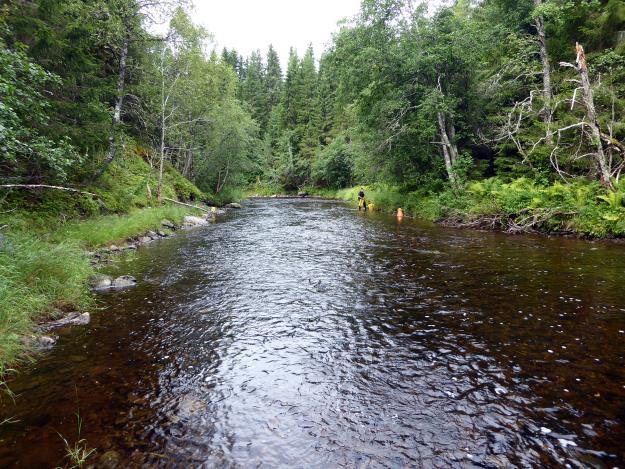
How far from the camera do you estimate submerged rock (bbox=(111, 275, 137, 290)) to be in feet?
30.5

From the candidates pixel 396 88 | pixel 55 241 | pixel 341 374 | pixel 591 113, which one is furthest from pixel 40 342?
pixel 396 88

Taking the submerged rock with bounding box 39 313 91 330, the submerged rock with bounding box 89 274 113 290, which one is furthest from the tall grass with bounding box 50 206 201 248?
the submerged rock with bounding box 39 313 91 330

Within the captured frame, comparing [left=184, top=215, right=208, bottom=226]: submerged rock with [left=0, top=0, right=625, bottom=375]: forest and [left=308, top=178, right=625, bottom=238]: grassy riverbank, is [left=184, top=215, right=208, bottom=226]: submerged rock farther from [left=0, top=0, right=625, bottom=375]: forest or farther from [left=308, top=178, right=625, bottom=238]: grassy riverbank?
[left=308, top=178, right=625, bottom=238]: grassy riverbank

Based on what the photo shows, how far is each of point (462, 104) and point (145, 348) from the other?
2515cm

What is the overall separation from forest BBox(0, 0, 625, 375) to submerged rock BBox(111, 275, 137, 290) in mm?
872

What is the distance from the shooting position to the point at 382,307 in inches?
305

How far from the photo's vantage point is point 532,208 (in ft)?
53.3

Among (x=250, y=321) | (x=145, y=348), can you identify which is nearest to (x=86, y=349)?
(x=145, y=348)

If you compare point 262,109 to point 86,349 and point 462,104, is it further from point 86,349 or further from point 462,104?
point 86,349

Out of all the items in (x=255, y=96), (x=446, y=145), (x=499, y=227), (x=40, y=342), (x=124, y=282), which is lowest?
(x=40, y=342)

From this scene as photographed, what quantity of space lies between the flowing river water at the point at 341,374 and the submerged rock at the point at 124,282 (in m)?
0.37

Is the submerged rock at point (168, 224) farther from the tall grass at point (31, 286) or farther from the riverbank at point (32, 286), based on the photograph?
the tall grass at point (31, 286)

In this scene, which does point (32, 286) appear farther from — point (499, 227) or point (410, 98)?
point (410, 98)

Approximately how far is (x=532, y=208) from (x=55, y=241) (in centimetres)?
1890
